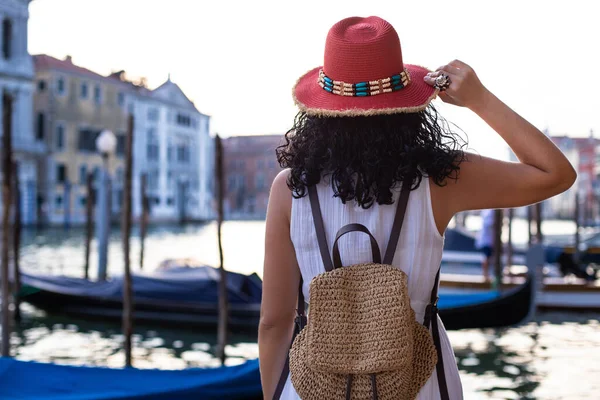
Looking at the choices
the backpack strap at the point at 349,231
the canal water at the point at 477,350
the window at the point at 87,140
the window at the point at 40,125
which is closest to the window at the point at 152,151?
the window at the point at 87,140

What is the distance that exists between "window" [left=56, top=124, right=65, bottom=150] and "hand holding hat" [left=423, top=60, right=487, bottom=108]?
24.1 metres

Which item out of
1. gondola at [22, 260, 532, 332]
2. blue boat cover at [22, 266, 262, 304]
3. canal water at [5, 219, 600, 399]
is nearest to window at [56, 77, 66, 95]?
canal water at [5, 219, 600, 399]

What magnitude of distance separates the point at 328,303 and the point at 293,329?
0.13 meters

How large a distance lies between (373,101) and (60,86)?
2439 centimetres

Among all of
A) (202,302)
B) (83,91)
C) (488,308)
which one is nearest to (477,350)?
(488,308)

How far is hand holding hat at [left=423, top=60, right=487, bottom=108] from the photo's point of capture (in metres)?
0.83

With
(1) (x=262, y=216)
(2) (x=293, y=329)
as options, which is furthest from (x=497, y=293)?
(1) (x=262, y=216)

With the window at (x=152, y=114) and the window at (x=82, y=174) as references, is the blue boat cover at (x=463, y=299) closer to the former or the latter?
the window at (x=82, y=174)

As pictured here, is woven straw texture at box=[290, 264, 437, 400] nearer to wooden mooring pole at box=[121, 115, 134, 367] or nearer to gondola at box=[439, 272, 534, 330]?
wooden mooring pole at box=[121, 115, 134, 367]

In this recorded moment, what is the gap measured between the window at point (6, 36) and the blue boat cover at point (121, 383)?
1959 cm

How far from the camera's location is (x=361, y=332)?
0.79 meters

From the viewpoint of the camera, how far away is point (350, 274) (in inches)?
31.6

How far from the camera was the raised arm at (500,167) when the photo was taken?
814 millimetres

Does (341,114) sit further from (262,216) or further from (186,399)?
(262,216)
